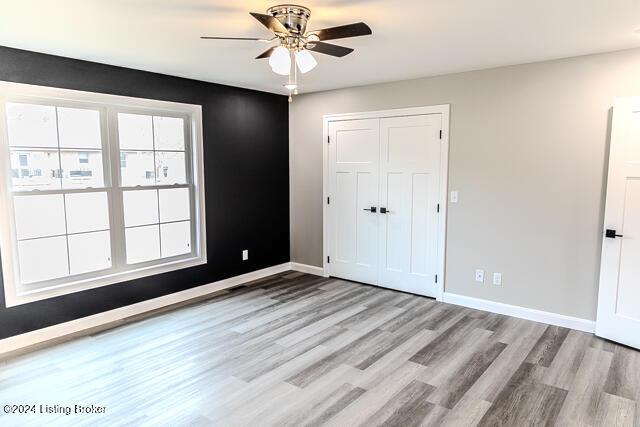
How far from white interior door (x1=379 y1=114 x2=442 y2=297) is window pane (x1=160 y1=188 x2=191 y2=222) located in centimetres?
224

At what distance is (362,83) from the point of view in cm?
466

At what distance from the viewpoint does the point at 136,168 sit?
13.2 feet

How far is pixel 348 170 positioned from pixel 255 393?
10.0 ft

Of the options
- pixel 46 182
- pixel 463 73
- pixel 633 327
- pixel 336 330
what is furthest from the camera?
pixel 463 73

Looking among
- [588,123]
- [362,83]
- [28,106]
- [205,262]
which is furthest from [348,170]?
[28,106]

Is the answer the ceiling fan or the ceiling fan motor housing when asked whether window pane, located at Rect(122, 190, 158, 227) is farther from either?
the ceiling fan motor housing

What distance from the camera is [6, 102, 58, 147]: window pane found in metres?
3.23

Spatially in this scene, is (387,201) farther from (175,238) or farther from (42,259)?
(42,259)

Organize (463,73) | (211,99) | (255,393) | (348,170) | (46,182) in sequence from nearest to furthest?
(255,393) → (46,182) → (463,73) → (211,99) → (348,170)

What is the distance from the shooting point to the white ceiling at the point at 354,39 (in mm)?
2338

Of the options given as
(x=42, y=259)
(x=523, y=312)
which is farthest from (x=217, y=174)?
(x=523, y=312)

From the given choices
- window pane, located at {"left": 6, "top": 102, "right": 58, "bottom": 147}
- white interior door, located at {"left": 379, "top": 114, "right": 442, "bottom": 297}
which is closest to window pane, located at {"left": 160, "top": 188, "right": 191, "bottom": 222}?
window pane, located at {"left": 6, "top": 102, "right": 58, "bottom": 147}

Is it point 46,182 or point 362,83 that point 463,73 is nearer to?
point 362,83

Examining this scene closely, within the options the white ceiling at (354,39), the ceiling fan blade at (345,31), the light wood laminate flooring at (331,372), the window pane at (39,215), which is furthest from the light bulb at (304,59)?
Answer: the window pane at (39,215)
